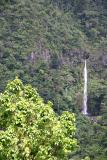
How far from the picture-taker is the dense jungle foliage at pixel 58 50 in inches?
1874

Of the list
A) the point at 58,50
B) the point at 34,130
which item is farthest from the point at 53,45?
the point at 34,130

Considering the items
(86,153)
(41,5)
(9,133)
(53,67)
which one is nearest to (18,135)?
(9,133)

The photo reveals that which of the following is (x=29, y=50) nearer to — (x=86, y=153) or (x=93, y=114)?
(x=93, y=114)

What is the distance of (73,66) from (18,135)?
45.3 m

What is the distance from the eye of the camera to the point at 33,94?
31.6 feet

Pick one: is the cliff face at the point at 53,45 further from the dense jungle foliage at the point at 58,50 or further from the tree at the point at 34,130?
the tree at the point at 34,130

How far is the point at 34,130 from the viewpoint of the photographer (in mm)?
8688

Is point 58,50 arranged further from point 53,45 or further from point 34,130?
point 34,130

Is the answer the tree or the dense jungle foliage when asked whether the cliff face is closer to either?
the dense jungle foliage

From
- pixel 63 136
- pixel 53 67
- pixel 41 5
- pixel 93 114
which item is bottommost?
pixel 93 114

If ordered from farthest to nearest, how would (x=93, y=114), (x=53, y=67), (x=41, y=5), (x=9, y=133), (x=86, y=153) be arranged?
1. (x=41, y=5)
2. (x=53, y=67)
3. (x=93, y=114)
4. (x=86, y=153)
5. (x=9, y=133)

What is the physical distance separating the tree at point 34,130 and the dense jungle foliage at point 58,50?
3177 cm

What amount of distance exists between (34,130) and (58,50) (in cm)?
4561

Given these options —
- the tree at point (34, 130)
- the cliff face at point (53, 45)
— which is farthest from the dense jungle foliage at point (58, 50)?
the tree at point (34, 130)
